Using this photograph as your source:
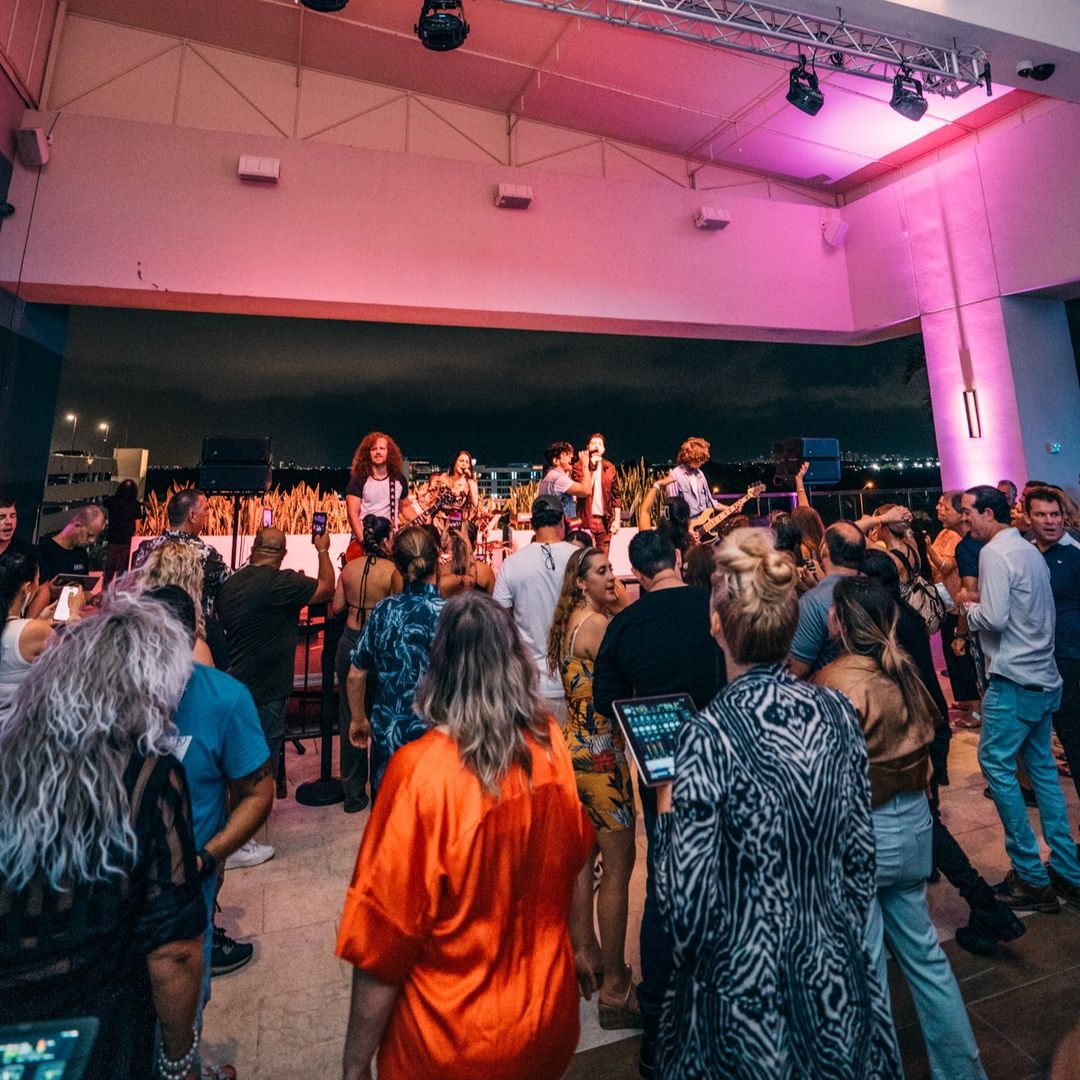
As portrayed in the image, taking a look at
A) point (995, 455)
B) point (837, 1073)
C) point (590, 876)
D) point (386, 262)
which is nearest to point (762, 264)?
point (995, 455)

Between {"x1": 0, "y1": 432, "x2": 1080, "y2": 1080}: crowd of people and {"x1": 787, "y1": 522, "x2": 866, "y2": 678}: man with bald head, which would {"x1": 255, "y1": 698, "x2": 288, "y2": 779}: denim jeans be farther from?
{"x1": 787, "y1": 522, "x2": 866, "y2": 678}: man with bald head

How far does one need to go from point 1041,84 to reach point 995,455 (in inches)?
152

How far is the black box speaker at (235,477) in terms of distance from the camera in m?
5.50

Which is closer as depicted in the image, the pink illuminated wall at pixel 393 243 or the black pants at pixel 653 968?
the black pants at pixel 653 968

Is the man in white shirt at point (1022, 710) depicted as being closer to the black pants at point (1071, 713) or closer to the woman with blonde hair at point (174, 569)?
the black pants at point (1071, 713)

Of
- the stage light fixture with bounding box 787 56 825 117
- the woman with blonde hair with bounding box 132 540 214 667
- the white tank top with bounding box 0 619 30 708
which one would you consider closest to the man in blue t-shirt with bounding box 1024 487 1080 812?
the woman with blonde hair with bounding box 132 540 214 667

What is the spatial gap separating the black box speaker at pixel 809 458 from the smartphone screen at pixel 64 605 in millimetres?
6322

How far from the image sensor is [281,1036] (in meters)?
1.86

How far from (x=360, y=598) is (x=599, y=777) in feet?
5.78

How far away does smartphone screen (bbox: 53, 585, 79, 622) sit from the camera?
7.09 feet

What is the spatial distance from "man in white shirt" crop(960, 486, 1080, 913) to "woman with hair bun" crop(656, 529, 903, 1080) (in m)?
1.87

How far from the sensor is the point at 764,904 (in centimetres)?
103

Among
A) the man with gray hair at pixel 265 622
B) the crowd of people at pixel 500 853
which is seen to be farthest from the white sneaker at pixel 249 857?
the crowd of people at pixel 500 853

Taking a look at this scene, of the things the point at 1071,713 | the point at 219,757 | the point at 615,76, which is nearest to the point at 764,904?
the point at 219,757
